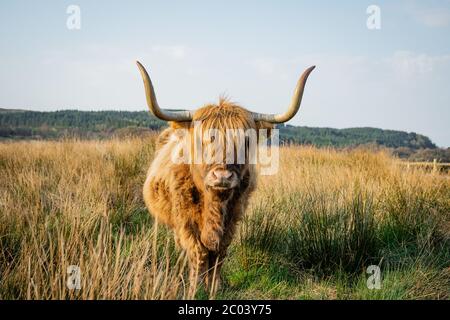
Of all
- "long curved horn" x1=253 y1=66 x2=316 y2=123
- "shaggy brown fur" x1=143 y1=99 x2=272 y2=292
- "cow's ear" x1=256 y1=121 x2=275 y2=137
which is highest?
"long curved horn" x1=253 y1=66 x2=316 y2=123

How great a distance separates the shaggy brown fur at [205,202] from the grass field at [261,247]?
0.29 metres

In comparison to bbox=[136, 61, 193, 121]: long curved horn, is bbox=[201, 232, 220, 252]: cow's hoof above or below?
below

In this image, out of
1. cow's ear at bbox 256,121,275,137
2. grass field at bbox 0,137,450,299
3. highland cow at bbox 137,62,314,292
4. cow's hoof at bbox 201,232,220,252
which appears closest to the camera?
grass field at bbox 0,137,450,299

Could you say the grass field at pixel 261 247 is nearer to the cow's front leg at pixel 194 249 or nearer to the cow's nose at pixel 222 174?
the cow's front leg at pixel 194 249

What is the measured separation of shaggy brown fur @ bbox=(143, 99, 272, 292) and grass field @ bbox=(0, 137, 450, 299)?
0.94 ft

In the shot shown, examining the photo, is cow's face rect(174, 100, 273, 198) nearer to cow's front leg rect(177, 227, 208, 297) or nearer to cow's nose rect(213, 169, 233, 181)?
cow's nose rect(213, 169, 233, 181)

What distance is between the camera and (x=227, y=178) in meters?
3.06

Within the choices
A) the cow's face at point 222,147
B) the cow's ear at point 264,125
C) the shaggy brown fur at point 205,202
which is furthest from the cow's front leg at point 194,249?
the cow's ear at point 264,125

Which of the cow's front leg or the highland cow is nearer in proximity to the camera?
the highland cow

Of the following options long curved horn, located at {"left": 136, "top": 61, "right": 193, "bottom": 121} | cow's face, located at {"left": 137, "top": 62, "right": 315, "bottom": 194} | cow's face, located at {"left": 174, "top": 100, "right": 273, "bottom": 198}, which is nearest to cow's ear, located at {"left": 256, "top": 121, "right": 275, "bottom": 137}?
cow's face, located at {"left": 137, "top": 62, "right": 315, "bottom": 194}

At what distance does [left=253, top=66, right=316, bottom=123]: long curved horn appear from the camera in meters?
3.32

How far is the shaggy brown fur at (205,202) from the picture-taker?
11.1 ft
